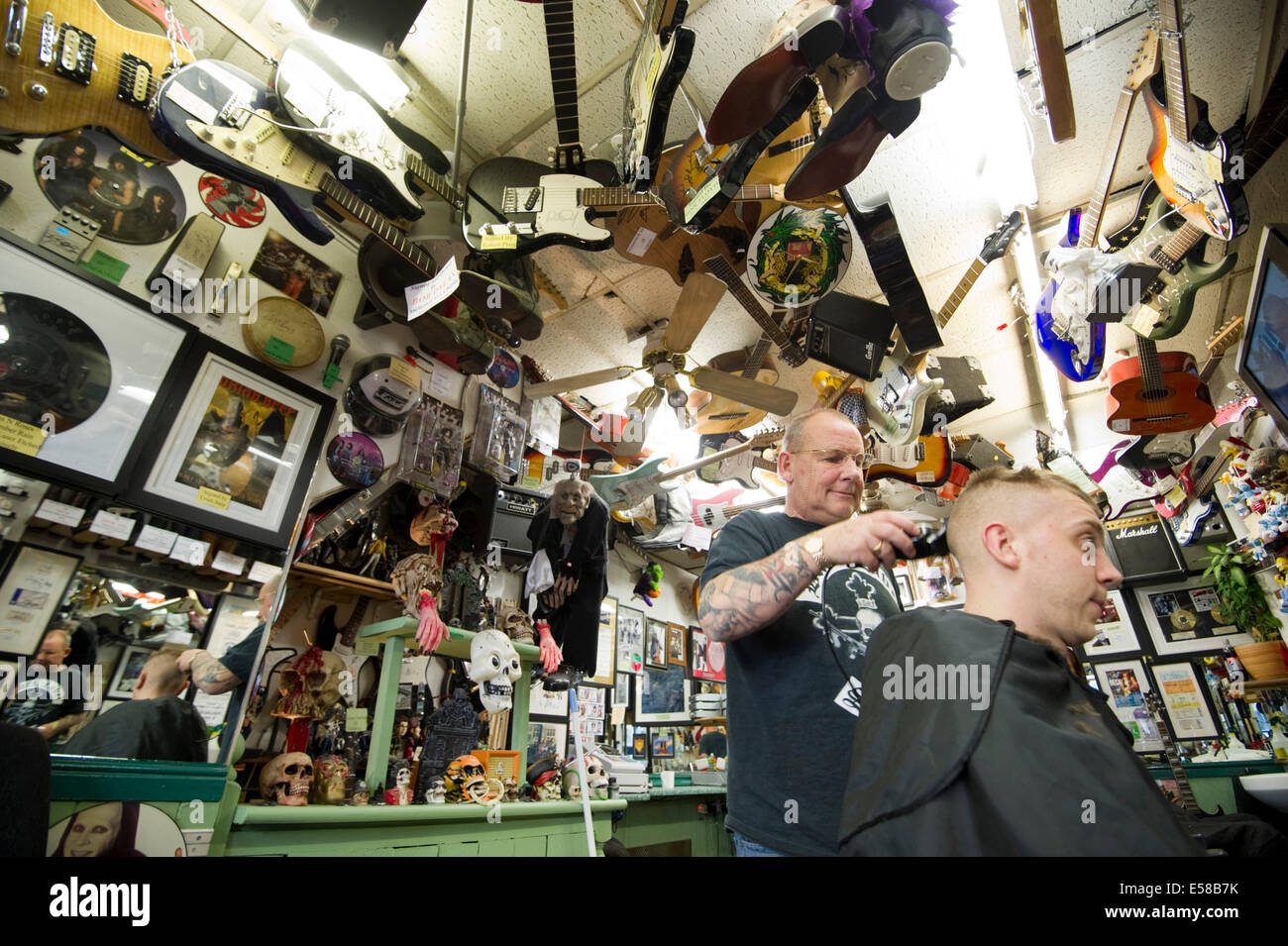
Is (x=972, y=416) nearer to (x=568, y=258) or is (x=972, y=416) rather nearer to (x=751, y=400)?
(x=751, y=400)

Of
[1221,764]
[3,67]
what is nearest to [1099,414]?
[1221,764]

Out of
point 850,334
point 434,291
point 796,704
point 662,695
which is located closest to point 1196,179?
point 850,334

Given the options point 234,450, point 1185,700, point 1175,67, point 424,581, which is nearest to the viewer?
point 1175,67

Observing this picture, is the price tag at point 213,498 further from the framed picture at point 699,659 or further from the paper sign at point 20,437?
the framed picture at point 699,659

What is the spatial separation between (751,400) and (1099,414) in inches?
150

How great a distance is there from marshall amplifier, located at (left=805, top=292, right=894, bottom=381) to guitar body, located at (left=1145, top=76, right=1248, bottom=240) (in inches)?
49.1

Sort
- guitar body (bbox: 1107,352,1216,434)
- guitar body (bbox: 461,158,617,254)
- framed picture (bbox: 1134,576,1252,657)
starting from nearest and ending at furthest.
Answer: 1. guitar body (bbox: 461,158,617,254)
2. guitar body (bbox: 1107,352,1216,434)
3. framed picture (bbox: 1134,576,1252,657)

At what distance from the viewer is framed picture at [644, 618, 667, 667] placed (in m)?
5.46

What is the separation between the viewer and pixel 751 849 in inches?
48.4

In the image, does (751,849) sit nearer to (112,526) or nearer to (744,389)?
(744,389)

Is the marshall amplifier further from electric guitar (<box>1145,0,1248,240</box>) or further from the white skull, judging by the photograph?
the white skull

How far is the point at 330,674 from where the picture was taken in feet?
8.80

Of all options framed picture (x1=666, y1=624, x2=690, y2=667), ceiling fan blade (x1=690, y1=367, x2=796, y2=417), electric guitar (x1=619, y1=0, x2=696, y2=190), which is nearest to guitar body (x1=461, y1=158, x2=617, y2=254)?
electric guitar (x1=619, y1=0, x2=696, y2=190)

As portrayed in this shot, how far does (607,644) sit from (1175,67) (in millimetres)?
4844
